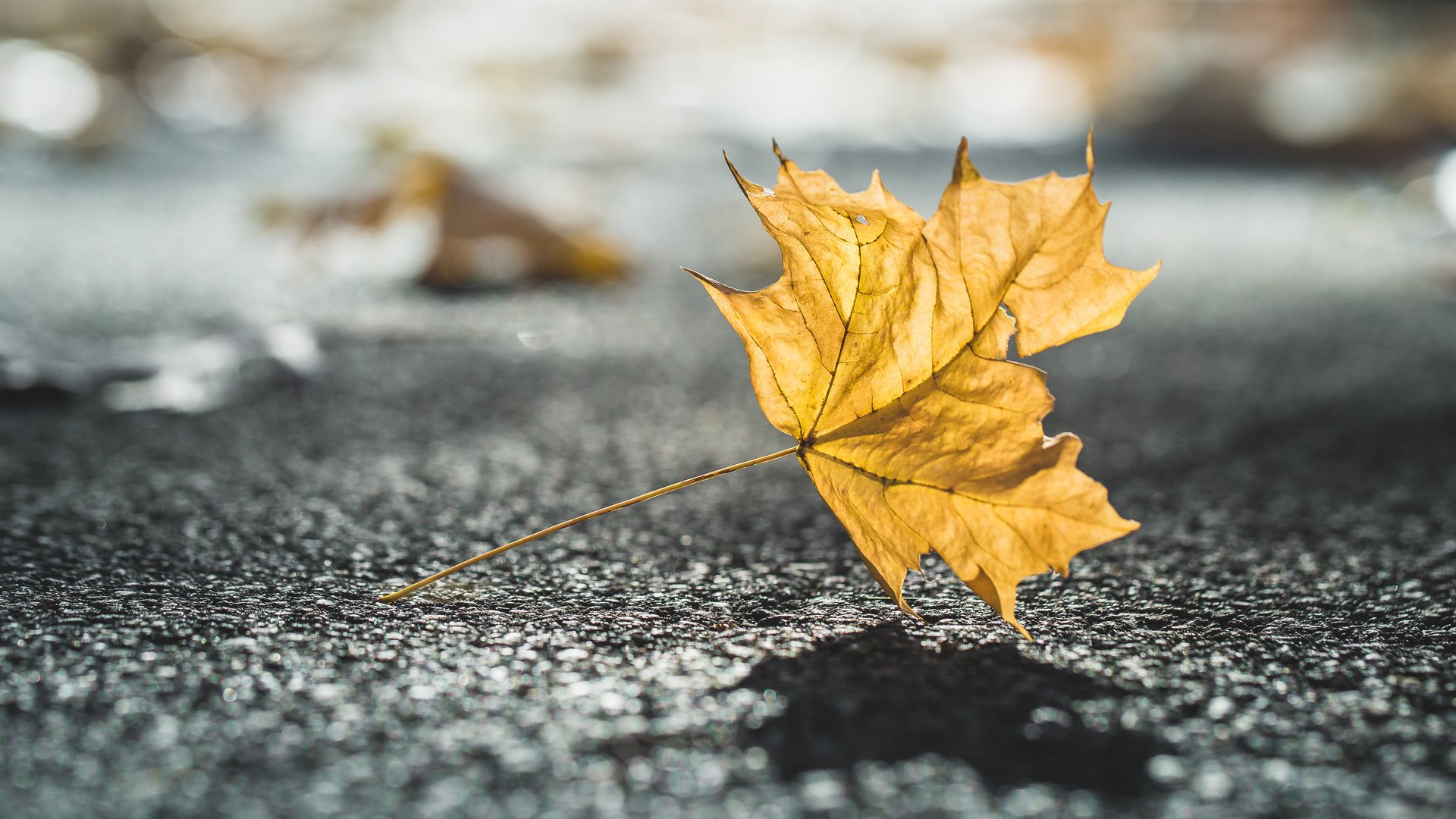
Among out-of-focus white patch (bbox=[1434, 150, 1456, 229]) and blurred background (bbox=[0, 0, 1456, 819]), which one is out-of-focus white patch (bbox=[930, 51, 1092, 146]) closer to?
out-of-focus white patch (bbox=[1434, 150, 1456, 229])

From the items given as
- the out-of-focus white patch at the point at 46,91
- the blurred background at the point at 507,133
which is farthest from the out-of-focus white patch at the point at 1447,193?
the out-of-focus white patch at the point at 46,91

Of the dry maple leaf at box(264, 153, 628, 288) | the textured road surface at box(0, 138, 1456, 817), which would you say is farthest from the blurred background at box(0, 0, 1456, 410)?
the textured road surface at box(0, 138, 1456, 817)

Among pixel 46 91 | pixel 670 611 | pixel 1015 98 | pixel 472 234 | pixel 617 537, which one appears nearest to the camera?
pixel 670 611

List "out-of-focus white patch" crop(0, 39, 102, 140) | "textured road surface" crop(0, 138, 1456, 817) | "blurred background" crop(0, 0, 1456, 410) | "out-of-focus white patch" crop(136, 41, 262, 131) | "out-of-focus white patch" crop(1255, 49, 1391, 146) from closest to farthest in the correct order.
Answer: "textured road surface" crop(0, 138, 1456, 817)
"blurred background" crop(0, 0, 1456, 410)
"out-of-focus white patch" crop(0, 39, 102, 140)
"out-of-focus white patch" crop(1255, 49, 1391, 146)
"out-of-focus white patch" crop(136, 41, 262, 131)

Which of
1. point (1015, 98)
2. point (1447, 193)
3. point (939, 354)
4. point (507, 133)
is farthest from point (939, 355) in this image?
point (1015, 98)

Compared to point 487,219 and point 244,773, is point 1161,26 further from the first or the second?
point 244,773

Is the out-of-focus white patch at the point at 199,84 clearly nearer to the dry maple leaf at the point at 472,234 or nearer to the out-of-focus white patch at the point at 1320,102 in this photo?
the dry maple leaf at the point at 472,234

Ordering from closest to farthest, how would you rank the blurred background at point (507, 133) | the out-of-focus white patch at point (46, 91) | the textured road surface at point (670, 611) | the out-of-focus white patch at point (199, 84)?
1. the textured road surface at point (670, 611)
2. the blurred background at point (507, 133)
3. the out-of-focus white patch at point (46, 91)
4. the out-of-focus white patch at point (199, 84)

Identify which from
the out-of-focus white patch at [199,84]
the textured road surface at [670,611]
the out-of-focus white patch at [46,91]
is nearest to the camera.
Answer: the textured road surface at [670,611]

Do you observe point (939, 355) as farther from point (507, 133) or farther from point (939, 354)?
point (507, 133)
